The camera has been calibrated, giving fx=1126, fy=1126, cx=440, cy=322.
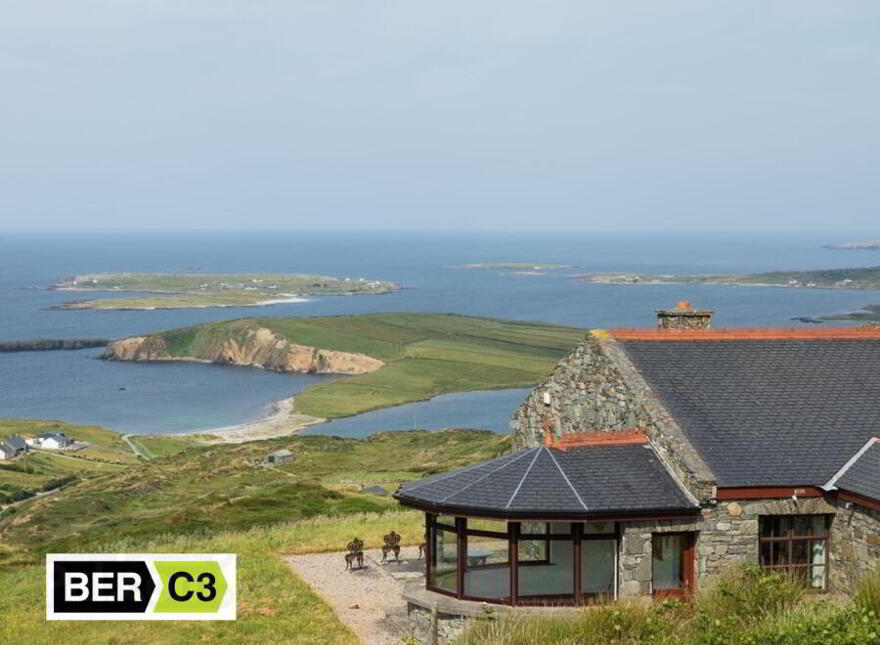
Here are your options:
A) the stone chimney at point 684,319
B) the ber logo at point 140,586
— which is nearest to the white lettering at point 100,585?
the ber logo at point 140,586

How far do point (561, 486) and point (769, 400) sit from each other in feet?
17.4

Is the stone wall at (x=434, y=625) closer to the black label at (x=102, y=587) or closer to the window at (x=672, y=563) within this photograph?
the window at (x=672, y=563)

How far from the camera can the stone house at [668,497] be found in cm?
1972

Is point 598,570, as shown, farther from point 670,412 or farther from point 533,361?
point 533,361

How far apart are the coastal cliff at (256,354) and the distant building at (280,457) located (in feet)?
301

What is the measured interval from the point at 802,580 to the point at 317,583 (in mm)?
10545

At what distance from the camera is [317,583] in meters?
25.2

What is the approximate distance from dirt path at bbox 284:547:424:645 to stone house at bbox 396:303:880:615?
1536mm

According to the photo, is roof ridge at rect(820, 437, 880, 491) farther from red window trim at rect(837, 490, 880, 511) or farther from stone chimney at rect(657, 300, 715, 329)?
stone chimney at rect(657, 300, 715, 329)

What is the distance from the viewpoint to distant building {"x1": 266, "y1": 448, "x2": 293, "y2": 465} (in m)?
85.1

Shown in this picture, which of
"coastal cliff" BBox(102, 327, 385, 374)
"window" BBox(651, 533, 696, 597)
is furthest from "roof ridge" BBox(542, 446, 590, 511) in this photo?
"coastal cliff" BBox(102, 327, 385, 374)

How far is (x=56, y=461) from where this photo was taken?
105 metres

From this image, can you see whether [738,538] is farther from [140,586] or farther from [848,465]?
[140,586]

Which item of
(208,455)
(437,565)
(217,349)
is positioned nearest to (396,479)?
(208,455)
